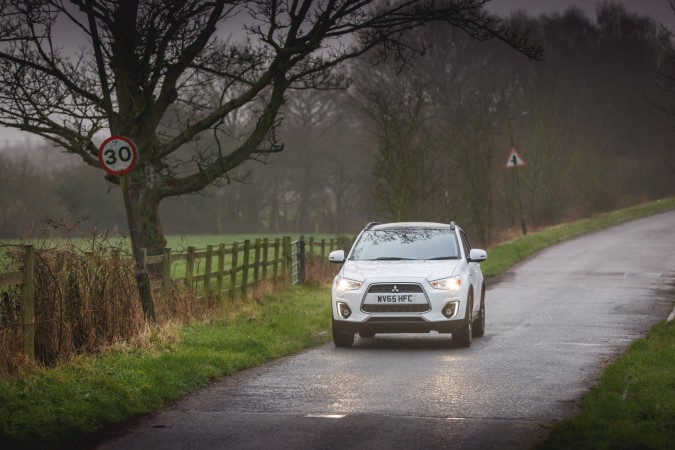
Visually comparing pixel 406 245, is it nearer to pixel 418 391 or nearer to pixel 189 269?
pixel 189 269

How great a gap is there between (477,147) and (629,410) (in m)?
33.9

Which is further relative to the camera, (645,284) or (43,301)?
(645,284)

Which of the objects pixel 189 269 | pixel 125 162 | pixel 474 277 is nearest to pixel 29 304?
pixel 125 162

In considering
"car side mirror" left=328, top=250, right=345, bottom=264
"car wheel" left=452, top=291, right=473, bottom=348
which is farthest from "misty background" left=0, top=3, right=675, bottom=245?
"car wheel" left=452, top=291, right=473, bottom=348

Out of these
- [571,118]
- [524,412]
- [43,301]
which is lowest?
[524,412]

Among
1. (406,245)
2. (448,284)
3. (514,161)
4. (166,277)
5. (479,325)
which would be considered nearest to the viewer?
(448,284)

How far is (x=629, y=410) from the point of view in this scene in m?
9.17

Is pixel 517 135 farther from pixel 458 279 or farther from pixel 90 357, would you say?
pixel 90 357

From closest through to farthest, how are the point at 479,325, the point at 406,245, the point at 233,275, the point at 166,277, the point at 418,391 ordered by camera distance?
the point at 418,391 → the point at 406,245 → the point at 479,325 → the point at 166,277 → the point at 233,275

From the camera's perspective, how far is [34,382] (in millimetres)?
9562

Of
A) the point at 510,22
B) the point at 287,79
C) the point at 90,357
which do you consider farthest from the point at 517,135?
the point at 90,357

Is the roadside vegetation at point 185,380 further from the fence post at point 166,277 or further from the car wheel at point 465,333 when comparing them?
the car wheel at point 465,333

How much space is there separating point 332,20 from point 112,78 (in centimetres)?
458

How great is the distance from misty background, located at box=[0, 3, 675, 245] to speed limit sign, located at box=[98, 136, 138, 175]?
27569mm
